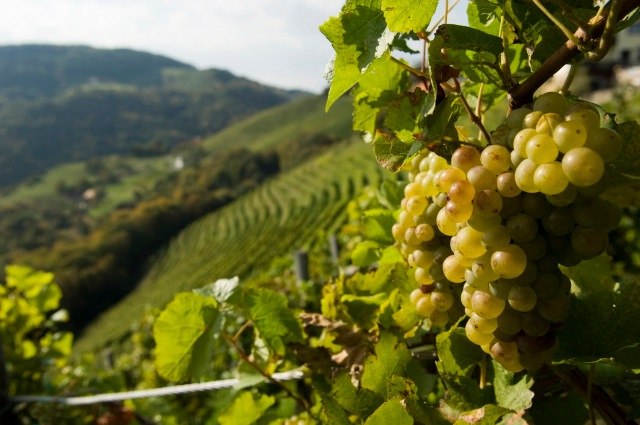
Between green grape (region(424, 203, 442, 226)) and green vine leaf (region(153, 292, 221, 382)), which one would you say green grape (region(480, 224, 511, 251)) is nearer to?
green grape (region(424, 203, 442, 226))

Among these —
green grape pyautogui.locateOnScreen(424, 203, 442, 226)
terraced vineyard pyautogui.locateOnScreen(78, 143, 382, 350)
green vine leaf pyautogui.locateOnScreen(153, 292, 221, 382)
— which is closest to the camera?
green grape pyautogui.locateOnScreen(424, 203, 442, 226)

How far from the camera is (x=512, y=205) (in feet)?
1.92

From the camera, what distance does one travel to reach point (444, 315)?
2.51 feet

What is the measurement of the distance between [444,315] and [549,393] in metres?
0.19

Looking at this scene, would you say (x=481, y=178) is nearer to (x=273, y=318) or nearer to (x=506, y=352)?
(x=506, y=352)

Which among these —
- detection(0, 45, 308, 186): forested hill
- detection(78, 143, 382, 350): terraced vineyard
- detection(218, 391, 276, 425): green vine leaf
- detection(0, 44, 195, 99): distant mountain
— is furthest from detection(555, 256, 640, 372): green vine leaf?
detection(0, 44, 195, 99): distant mountain

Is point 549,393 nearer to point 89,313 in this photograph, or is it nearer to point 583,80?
point 583,80

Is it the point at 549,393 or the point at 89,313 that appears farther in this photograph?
the point at 89,313

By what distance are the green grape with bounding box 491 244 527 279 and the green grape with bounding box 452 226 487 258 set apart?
2 cm

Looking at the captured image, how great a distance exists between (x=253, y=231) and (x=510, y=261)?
38038 millimetres

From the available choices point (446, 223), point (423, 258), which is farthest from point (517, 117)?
point (423, 258)

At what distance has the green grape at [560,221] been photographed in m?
0.56

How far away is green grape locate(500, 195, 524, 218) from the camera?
1.92 feet

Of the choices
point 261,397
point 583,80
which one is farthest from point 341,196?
point 261,397
